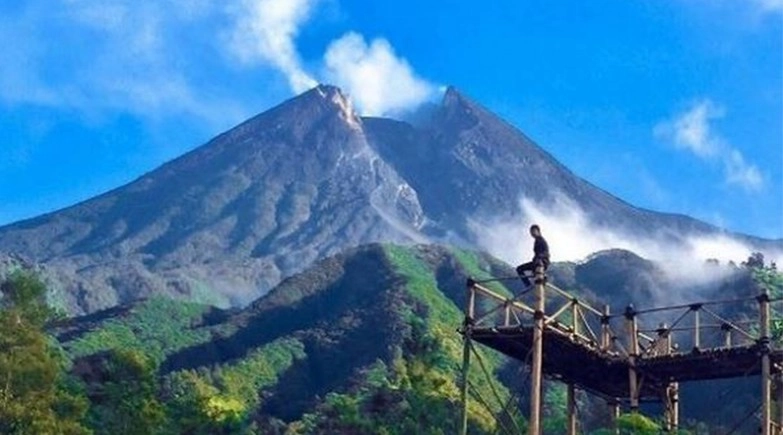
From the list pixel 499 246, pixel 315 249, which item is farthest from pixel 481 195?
pixel 315 249

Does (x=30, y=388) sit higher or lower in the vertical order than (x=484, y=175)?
lower

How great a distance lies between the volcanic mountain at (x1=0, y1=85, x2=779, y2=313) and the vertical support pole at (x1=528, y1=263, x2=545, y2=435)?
107187 millimetres

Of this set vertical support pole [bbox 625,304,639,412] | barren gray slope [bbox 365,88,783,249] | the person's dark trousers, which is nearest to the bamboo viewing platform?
vertical support pole [bbox 625,304,639,412]

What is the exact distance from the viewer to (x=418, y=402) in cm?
3978

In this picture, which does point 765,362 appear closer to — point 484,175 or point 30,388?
point 30,388

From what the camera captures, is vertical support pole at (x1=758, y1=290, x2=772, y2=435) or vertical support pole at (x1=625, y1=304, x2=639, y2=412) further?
vertical support pole at (x1=625, y1=304, x2=639, y2=412)

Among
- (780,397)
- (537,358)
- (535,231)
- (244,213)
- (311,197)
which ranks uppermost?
(311,197)

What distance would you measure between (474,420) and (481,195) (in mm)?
117001

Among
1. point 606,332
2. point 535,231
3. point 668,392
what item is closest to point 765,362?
point 606,332

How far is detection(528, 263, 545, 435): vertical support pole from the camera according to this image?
2066 centimetres

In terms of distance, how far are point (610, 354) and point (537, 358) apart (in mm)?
3056

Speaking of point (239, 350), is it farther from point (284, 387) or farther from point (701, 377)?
point (701, 377)

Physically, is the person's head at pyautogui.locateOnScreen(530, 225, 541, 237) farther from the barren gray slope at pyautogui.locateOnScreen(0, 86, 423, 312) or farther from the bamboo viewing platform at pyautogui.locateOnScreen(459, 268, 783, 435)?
the barren gray slope at pyautogui.locateOnScreen(0, 86, 423, 312)

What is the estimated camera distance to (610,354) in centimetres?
2344
